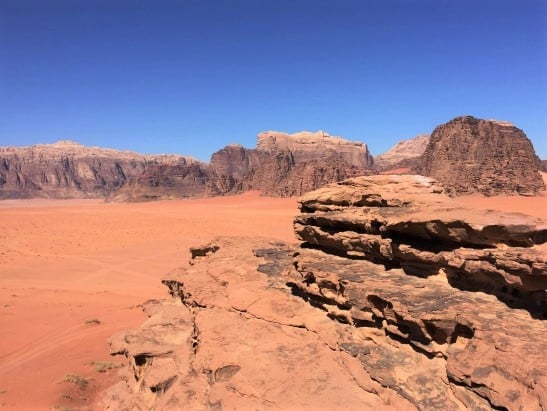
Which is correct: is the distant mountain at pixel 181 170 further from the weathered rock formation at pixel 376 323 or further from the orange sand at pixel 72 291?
the weathered rock formation at pixel 376 323

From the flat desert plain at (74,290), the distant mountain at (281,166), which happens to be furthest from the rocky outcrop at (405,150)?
the flat desert plain at (74,290)

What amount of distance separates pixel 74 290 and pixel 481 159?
150ft

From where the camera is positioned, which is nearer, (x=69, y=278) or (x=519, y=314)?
(x=519, y=314)

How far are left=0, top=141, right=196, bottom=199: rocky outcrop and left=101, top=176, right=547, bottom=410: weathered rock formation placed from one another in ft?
369

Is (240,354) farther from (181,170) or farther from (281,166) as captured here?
(181,170)

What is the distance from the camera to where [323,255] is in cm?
731

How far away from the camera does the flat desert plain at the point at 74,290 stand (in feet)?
27.0

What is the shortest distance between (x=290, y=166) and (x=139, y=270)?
60.7 m

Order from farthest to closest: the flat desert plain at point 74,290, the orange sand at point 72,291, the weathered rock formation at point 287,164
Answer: the weathered rock formation at point 287,164, the orange sand at point 72,291, the flat desert plain at point 74,290

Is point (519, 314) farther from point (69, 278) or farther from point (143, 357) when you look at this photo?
point (69, 278)

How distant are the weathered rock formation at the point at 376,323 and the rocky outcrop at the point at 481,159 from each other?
38.7m

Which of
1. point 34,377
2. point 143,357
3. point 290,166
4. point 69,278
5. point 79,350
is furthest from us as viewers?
point 290,166

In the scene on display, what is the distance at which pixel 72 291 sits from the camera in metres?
15.1

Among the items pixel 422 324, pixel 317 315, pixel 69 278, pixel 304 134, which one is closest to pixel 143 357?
pixel 317 315
